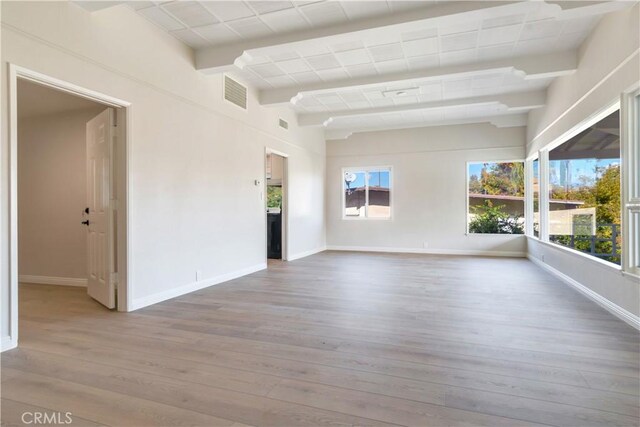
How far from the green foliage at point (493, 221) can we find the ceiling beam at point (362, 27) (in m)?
5.39

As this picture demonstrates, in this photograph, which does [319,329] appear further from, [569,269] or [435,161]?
[435,161]

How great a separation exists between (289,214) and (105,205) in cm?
371

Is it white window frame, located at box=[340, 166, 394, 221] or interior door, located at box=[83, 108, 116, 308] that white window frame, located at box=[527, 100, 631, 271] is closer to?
white window frame, located at box=[340, 166, 394, 221]

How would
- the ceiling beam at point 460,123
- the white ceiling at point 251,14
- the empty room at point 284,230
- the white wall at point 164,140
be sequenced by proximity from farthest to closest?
the ceiling beam at point 460,123 → the white ceiling at point 251,14 → the white wall at point 164,140 → the empty room at point 284,230

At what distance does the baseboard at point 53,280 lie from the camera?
4836mm

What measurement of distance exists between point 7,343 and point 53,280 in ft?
9.44

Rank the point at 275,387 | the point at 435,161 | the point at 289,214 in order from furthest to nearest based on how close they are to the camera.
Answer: the point at 435,161 → the point at 289,214 → the point at 275,387

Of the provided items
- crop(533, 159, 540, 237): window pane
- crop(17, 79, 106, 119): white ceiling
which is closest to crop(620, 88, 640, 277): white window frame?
crop(533, 159, 540, 237): window pane

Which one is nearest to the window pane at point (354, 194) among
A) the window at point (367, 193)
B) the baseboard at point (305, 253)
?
the window at point (367, 193)

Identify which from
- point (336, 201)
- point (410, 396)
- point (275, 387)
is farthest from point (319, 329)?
point (336, 201)

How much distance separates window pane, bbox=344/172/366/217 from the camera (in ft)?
29.2

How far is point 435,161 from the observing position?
8188 mm

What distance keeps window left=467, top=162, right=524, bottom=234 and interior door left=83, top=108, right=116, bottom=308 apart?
7.25 m

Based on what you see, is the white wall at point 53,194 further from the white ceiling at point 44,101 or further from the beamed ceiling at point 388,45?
the beamed ceiling at point 388,45
